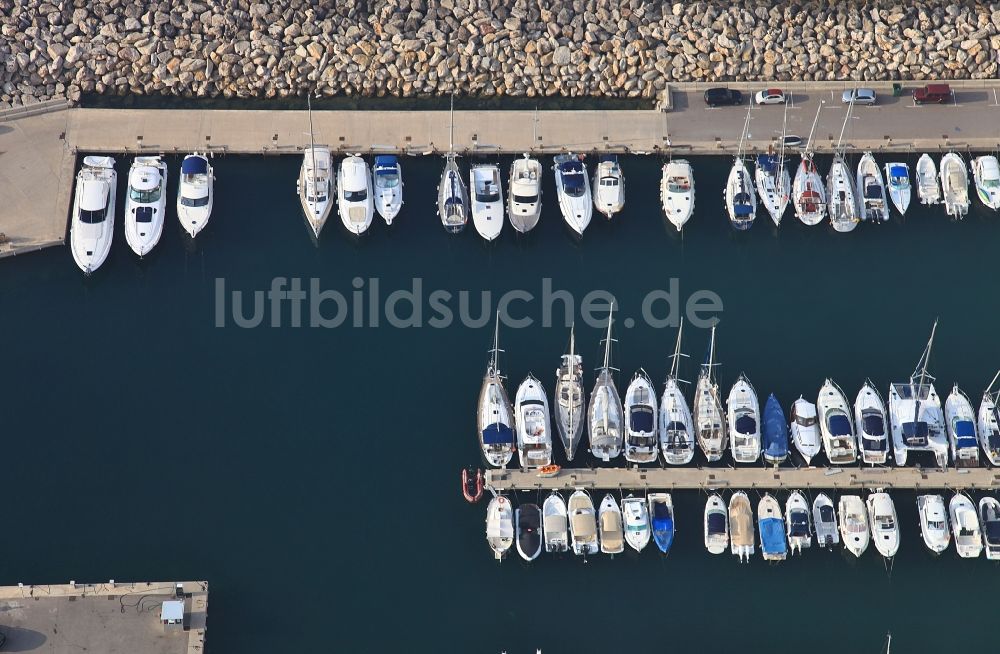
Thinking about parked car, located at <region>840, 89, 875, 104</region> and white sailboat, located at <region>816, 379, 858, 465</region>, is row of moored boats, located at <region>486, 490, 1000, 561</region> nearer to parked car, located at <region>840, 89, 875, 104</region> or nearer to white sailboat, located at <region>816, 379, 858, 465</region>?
white sailboat, located at <region>816, 379, 858, 465</region>

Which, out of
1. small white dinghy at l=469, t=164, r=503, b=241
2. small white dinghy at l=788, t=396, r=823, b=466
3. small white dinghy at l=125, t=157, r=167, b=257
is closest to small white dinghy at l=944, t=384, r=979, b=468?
small white dinghy at l=788, t=396, r=823, b=466

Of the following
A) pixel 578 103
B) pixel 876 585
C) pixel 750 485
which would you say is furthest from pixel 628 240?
pixel 876 585

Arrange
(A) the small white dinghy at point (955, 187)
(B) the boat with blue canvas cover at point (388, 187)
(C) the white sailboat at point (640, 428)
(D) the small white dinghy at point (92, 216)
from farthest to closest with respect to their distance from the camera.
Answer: (A) the small white dinghy at point (955, 187)
(B) the boat with blue canvas cover at point (388, 187)
(D) the small white dinghy at point (92, 216)
(C) the white sailboat at point (640, 428)

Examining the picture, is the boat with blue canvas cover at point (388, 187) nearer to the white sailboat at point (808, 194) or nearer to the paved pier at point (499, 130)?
the paved pier at point (499, 130)

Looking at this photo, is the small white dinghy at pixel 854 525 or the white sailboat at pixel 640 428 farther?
the white sailboat at pixel 640 428

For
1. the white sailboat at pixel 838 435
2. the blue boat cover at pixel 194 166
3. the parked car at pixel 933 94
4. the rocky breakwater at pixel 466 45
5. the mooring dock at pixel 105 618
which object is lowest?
the mooring dock at pixel 105 618

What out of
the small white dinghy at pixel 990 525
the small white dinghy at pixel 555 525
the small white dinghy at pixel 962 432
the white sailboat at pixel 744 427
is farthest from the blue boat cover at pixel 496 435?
the small white dinghy at pixel 990 525
